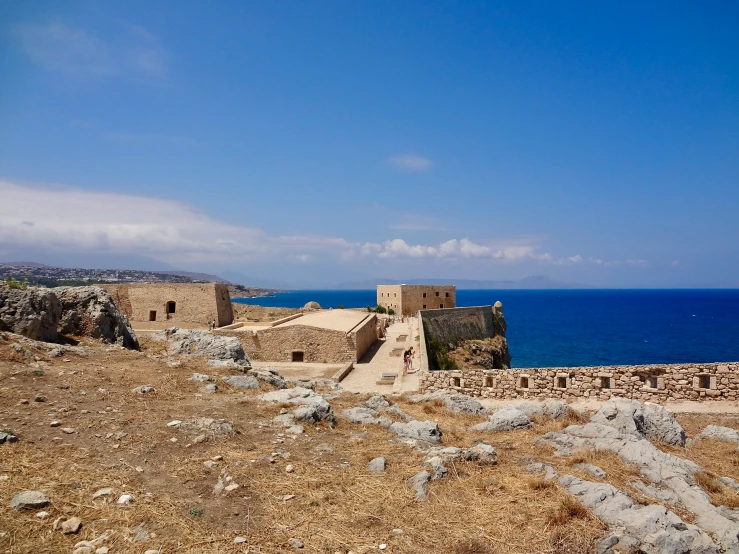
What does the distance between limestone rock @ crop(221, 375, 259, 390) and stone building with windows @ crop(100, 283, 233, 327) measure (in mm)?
22120

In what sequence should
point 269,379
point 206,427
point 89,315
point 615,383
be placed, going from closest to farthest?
point 206,427 < point 269,379 < point 89,315 < point 615,383

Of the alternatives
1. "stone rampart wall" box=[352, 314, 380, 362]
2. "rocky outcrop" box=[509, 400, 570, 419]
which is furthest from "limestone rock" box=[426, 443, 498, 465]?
"stone rampart wall" box=[352, 314, 380, 362]

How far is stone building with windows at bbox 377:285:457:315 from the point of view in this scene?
55688 millimetres

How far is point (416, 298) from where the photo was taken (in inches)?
2217

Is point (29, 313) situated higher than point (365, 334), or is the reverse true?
point (29, 313)

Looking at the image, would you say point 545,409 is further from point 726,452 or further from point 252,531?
point 252,531

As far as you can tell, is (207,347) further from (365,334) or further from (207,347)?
(365,334)

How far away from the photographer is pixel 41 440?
6.66 metres

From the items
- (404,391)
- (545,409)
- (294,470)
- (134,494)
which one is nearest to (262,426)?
(294,470)

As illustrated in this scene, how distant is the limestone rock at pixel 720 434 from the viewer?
11734mm

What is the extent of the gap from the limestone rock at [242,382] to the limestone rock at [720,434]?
1187cm

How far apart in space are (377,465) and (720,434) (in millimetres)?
10272

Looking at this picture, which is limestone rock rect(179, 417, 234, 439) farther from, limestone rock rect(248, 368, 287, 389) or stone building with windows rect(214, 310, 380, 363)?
stone building with windows rect(214, 310, 380, 363)

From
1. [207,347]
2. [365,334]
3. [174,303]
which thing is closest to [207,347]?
[207,347]
